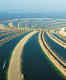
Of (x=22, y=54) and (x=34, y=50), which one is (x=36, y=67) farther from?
(x=34, y=50)

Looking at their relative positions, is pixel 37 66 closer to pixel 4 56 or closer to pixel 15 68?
pixel 15 68

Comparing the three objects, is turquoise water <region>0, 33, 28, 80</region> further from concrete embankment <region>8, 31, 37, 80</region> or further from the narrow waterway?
the narrow waterway

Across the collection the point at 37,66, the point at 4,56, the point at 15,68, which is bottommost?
the point at 37,66

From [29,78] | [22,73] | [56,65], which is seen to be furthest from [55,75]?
[22,73]

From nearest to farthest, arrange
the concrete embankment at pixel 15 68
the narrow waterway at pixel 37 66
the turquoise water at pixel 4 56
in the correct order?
1. the concrete embankment at pixel 15 68
2. the narrow waterway at pixel 37 66
3. the turquoise water at pixel 4 56

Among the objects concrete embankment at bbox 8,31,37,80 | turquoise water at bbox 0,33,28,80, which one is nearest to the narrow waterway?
concrete embankment at bbox 8,31,37,80

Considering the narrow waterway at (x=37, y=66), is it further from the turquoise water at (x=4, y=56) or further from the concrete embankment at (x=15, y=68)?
the turquoise water at (x=4, y=56)

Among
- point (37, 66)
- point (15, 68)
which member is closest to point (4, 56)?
point (15, 68)

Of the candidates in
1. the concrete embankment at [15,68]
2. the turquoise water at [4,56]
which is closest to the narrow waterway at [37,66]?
the concrete embankment at [15,68]

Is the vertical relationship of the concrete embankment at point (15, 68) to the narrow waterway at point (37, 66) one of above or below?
above
